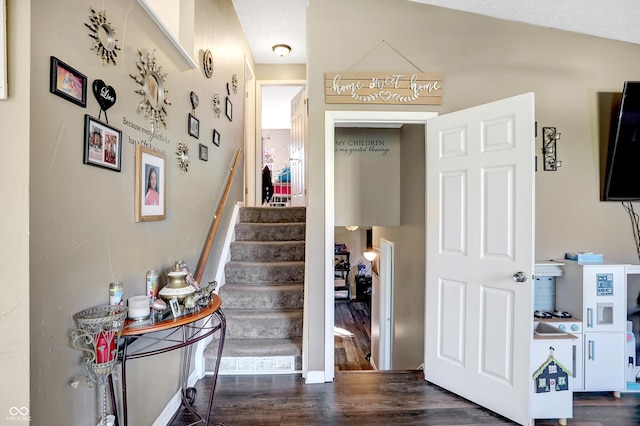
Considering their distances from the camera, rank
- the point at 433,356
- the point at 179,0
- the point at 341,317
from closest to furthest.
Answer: the point at 179,0
the point at 433,356
the point at 341,317

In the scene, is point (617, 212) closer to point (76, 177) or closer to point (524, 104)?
point (524, 104)

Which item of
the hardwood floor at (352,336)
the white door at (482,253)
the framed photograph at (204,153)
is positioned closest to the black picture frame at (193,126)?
the framed photograph at (204,153)

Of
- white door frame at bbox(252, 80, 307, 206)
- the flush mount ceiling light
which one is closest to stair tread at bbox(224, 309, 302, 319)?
white door frame at bbox(252, 80, 307, 206)

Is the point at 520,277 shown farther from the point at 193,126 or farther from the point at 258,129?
the point at 258,129

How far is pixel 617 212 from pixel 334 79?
263 centimetres

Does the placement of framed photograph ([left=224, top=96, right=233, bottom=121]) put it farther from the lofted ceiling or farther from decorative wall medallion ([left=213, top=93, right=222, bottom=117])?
the lofted ceiling

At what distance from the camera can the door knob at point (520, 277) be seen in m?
1.94

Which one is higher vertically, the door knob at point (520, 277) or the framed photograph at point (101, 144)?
the framed photograph at point (101, 144)

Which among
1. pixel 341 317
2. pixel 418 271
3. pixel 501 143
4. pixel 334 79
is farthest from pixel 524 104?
pixel 341 317

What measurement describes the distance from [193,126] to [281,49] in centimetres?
247

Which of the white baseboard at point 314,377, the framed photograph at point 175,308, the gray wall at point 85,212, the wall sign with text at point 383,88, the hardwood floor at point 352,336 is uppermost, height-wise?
the wall sign with text at point 383,88

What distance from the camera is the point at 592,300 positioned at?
226cm

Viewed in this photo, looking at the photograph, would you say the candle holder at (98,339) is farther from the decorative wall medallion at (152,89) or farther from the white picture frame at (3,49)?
the decorative wall medallion at (152,89)

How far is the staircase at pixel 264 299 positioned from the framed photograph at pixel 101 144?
5.81 feet
